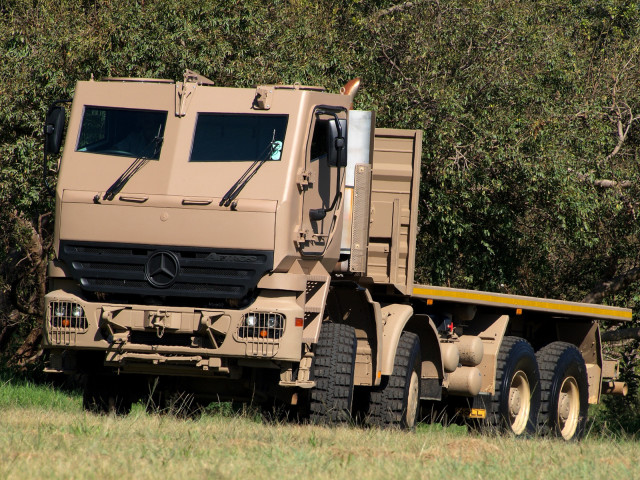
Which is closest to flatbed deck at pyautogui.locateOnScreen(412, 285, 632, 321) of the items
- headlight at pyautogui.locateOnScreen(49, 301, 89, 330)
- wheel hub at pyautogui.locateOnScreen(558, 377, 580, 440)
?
wheel hub at pyautogui.locateOnScreen(558, 377, 580, 440)

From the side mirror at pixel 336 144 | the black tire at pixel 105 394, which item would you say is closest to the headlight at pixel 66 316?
the black tire at pixel 105 394

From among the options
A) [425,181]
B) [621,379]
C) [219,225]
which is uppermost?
[425,181]

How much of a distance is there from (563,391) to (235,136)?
6.63 meters

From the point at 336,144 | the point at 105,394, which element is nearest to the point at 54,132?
the point at 336,144

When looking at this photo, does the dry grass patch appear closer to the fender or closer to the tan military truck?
the tan military truck

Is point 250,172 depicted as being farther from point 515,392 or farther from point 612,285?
point 612,285

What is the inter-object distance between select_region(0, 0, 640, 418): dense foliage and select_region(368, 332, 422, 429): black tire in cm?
521

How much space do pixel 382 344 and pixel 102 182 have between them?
10.3 ft

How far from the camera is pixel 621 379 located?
17906 mm

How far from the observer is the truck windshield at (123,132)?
9539 mm

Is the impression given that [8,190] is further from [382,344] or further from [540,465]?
[540,465]

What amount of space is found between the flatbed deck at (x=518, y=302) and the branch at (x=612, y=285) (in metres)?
3.79

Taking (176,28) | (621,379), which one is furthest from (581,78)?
(176,28)

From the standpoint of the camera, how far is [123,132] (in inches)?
379
